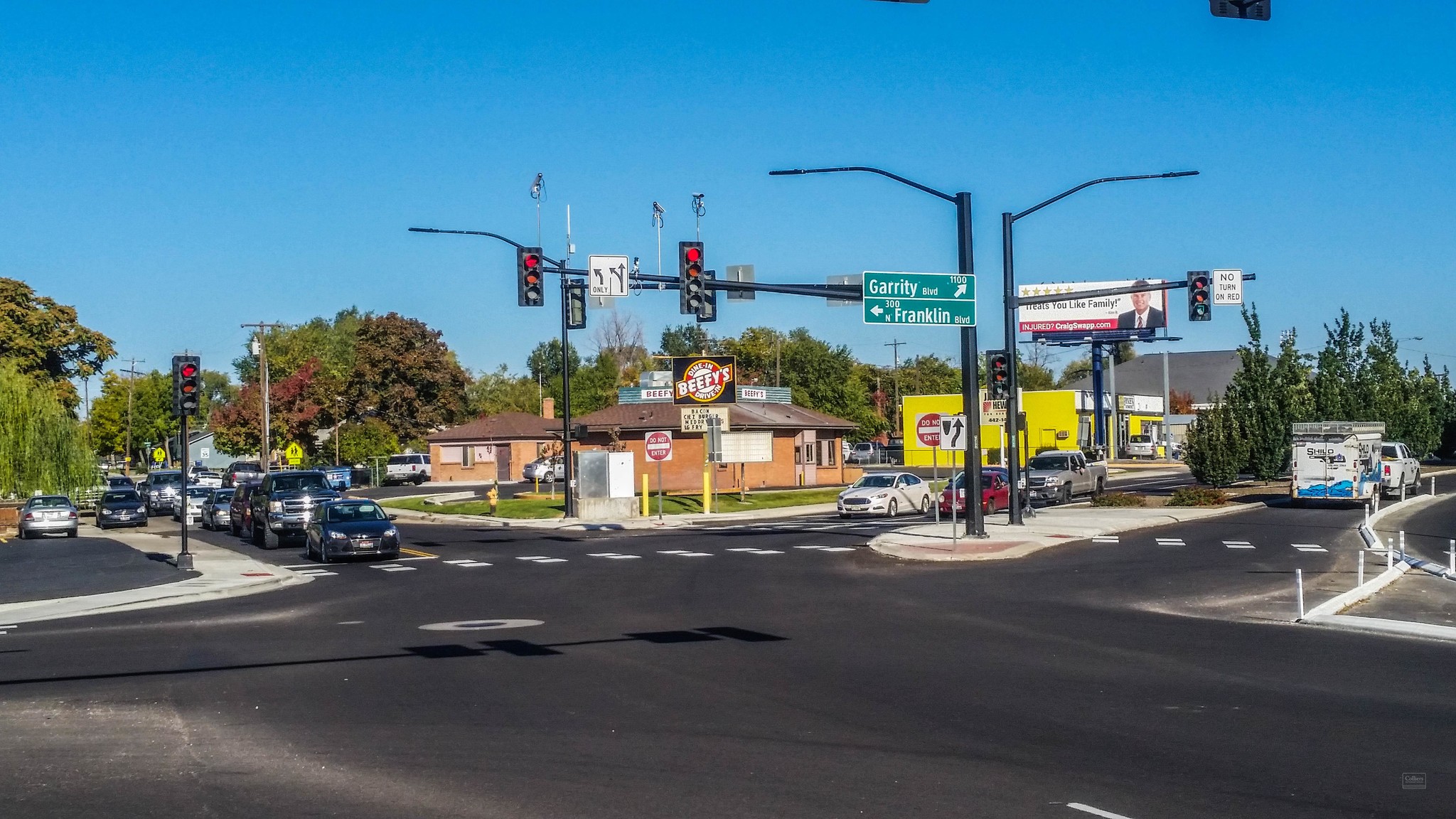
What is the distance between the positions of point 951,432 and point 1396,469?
25396mm

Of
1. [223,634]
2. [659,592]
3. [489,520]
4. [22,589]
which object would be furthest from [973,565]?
[489,520]

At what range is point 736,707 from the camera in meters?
11.1

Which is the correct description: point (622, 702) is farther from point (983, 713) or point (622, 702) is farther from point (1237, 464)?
point (1237, 464)

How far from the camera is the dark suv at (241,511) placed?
40812 millimetres

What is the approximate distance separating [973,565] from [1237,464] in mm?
28183

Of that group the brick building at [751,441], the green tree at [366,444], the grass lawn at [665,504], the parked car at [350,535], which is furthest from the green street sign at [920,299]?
the green tree at [366,444]

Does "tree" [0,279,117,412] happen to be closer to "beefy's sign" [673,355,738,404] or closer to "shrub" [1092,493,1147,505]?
"beefy's sign" [673,355,738,404]

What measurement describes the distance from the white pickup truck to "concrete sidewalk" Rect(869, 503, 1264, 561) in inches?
227

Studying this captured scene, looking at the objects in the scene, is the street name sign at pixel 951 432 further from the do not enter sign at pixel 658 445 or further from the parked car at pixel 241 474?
the parked car at pixel 241 474

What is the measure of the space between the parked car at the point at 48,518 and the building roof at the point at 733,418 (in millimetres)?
20878

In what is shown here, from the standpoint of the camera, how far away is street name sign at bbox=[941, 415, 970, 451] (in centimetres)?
2975

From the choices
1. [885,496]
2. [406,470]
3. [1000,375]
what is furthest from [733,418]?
[406,470]

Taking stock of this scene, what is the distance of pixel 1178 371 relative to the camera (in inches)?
5221

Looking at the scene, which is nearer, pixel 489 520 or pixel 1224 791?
pixel 1224 791
